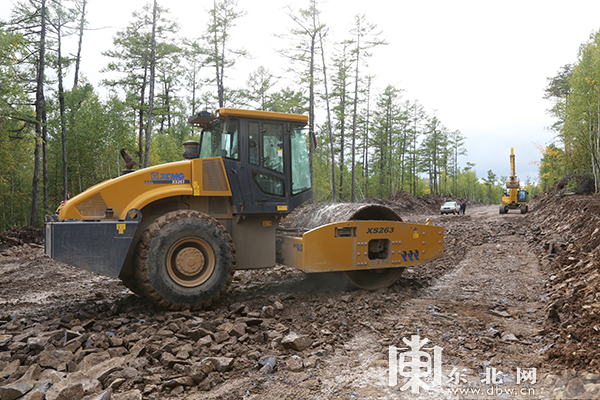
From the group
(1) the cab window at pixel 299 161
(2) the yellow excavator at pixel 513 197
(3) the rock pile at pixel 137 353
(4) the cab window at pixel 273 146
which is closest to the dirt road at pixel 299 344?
(3) the rock pile at pixel 137 353

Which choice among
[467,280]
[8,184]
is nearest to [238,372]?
[467,280]

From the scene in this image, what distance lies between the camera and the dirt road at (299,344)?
3359 millimetres

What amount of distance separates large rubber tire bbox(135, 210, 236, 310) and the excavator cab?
0.67 m

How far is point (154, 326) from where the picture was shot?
15.3 feet

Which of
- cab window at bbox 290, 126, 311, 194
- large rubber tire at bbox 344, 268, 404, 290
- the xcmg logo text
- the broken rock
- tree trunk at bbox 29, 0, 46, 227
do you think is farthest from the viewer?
tree trunk at bbox 29, 0, 46, 227

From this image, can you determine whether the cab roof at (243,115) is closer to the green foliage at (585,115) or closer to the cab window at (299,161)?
the cab window at (299,161)

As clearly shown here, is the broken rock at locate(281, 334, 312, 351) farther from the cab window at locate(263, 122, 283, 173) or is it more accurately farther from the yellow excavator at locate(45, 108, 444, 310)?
the cab window at locate(263, 122, 283, 173)

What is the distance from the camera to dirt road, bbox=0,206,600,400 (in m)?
3.36

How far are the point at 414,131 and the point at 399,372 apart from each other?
51.0 meters

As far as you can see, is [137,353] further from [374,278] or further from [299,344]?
[374,278]

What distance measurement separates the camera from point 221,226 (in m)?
5.42

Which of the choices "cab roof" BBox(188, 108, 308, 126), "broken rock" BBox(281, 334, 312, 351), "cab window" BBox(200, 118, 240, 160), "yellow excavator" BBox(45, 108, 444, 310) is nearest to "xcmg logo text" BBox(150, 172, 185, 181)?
"yellow excavator" BBox(45, 108, 444, 310)

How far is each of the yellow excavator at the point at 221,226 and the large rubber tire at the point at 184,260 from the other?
0.04 feet

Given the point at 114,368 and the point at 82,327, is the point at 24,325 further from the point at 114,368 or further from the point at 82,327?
the point at 114,368
